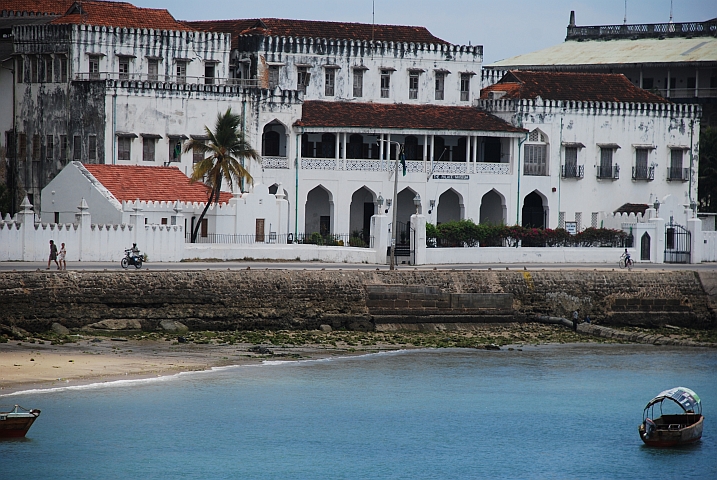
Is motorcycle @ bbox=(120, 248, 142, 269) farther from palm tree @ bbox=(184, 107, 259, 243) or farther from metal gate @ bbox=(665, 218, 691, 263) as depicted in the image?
metal gate @ bbox=(665, 218, 691, 263)

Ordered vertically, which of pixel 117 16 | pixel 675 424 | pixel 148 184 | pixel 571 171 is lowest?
pixel 675 424

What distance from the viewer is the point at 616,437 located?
32531 millimetres

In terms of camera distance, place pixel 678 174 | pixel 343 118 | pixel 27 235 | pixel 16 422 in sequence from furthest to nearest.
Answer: pixel 678 174 < pixel 343 118 < pixel 27 235 < pixel 16 422

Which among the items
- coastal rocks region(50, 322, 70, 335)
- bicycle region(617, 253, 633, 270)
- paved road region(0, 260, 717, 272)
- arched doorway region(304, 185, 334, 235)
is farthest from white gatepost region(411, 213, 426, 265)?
coastal rocks region(50, 322, 70, 335)

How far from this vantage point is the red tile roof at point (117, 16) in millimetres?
60719

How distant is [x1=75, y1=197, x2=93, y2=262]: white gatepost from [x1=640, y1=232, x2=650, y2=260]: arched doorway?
2436cm

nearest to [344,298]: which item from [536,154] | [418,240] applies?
[418,240]

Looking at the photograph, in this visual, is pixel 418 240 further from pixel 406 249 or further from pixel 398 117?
pixel 398 117

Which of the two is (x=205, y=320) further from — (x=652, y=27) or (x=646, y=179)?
(x=652, y=27)

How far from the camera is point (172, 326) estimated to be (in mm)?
42469

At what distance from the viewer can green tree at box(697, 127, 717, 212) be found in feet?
238

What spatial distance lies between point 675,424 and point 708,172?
1696 inches

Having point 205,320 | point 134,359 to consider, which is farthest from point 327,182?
point 134,359

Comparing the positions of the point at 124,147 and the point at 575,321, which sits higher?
the point at 124,147
